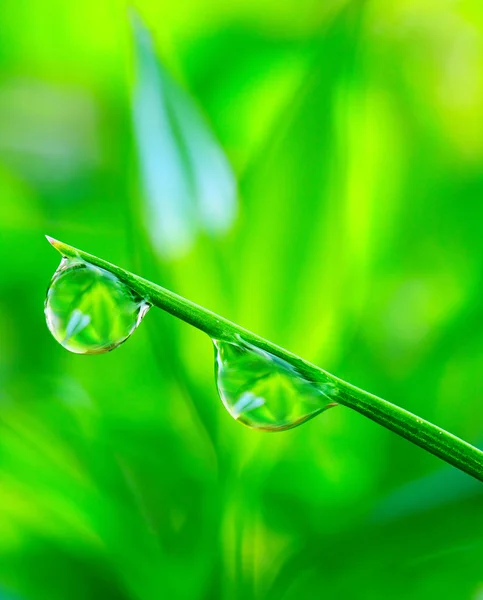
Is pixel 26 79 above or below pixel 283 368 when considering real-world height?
above

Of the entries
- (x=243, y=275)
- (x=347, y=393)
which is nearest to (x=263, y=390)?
(x=347, y=393)

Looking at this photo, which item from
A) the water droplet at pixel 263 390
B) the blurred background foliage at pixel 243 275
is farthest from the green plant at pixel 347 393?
the blurred background foliage at pixel 243 275

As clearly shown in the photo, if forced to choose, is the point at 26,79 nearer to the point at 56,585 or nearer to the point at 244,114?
the point at 244,114

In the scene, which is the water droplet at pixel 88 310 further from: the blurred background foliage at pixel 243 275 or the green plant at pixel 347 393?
the blurred background foliage at pixel 243 275

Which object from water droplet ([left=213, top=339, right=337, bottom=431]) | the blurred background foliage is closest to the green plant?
water droplet ([left=213, top=339, right=337, bottom=431])

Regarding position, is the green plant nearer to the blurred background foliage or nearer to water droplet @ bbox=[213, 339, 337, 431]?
water droplet @ bbox=[213, 339, 337, 431]

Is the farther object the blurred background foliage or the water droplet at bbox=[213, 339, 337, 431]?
the blurred background foliage

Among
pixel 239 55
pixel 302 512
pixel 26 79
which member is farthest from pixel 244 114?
pixel 302 512
